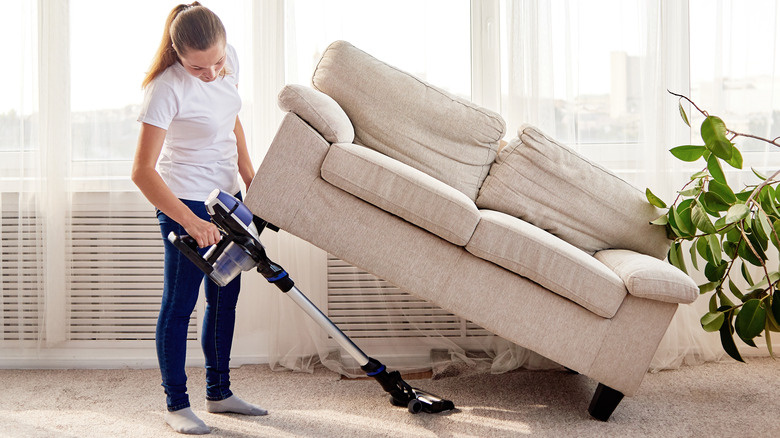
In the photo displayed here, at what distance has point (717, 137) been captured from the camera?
2.14 meters

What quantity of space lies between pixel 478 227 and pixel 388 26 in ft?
3.86

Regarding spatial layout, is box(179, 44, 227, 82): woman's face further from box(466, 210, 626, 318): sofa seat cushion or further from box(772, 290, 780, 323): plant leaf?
box(772, 290, 780, 323): plant leaf

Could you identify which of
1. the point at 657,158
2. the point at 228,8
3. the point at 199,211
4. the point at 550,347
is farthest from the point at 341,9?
the point at 550,347

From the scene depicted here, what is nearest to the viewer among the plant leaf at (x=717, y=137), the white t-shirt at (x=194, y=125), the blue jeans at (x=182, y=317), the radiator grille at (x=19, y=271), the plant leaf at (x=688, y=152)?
the white t-shirt at (x=194, y=125)

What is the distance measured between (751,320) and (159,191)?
180cm

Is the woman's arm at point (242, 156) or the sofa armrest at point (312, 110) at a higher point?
the sofa armrest at point (312, 110)

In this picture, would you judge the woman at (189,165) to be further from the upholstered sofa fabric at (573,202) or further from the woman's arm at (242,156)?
the upholstered sofa fabric at (573,202)

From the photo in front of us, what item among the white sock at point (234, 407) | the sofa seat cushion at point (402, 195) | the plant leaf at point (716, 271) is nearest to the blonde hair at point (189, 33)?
the sofa seat cushion at point (402, 195)

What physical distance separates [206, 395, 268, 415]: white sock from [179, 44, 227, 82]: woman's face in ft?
3.21

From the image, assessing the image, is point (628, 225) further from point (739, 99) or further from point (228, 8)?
point (228, 8)

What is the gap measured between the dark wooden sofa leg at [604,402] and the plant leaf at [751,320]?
470 mm

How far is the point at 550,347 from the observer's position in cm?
206

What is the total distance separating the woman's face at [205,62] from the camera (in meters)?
1.89

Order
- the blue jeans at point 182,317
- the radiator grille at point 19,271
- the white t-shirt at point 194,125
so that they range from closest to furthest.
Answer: the white t-shirt at point 194,125
the blue jeans at point 182,317
the radiator grille at point 19,271
